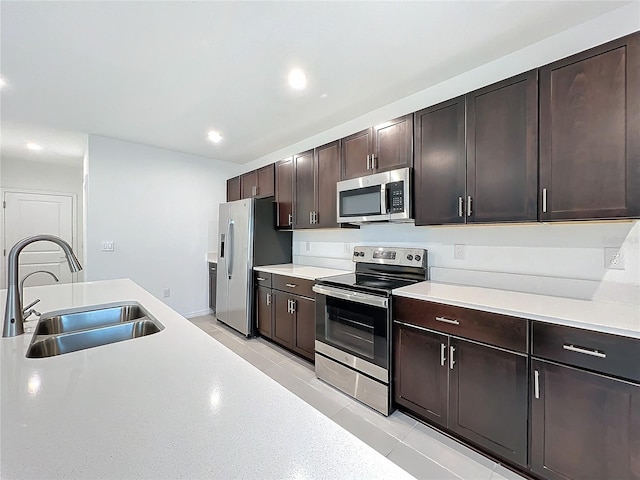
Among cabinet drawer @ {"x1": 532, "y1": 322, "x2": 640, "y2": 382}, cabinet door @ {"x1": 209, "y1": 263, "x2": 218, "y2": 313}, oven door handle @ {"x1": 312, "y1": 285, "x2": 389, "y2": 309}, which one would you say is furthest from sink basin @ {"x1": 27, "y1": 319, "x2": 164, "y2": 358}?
cabinet door @ {"x1": 209, "y1": 263, "x2": 218, "y2": 313}

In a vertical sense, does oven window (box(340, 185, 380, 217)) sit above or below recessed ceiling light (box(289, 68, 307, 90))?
below

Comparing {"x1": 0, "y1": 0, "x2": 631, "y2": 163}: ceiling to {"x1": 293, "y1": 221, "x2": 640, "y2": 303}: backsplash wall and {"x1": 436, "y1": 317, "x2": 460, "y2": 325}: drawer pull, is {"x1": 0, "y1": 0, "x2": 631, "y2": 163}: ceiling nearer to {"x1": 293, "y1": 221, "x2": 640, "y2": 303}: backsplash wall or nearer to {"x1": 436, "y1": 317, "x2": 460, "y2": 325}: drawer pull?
{"x1": 293, "y1": 221, "x2": 640, "y2": 303}: backsplash wall

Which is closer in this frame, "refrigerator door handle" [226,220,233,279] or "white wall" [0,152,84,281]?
"refrigerator door handle" [226,220,233,279]

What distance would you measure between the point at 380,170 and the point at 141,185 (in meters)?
3.30

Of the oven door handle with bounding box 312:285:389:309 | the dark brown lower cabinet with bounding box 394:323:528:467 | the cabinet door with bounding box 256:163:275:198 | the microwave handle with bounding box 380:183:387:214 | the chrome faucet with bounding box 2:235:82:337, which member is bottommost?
the dark brown lower cabinet with bounding box 394:323:528:467

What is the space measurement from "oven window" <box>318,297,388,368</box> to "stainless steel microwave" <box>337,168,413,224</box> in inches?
28.9

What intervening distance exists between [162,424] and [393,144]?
2.31 meters

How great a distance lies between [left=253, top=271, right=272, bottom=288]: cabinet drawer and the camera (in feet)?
10.8

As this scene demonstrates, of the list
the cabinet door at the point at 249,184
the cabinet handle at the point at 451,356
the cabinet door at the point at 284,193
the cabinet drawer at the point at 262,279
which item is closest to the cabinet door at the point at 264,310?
the cabinet drawer at the point at 262,279

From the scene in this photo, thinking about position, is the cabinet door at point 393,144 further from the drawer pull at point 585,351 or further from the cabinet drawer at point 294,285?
the drawer pull at point 585,351

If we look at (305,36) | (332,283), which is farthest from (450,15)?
(332,283)

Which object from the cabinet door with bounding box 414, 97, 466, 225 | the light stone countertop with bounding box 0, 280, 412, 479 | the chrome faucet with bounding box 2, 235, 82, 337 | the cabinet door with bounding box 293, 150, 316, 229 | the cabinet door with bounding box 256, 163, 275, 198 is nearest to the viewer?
the light stone countertop with bounding box 0, 280, 412, 479

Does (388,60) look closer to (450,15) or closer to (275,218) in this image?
(450,15)

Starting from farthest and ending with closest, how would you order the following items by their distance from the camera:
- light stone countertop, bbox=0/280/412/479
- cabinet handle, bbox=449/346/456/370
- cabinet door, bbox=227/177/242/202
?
cabinet door, bbox=227/177/242/202, cabinet handle, bbox=449/346/456/370, light stone countertop, bbox=0/280/412/479
